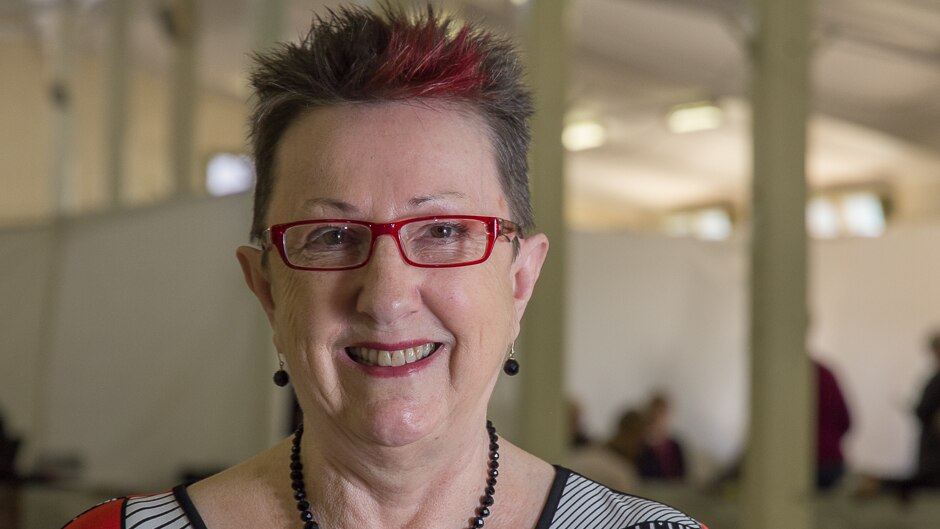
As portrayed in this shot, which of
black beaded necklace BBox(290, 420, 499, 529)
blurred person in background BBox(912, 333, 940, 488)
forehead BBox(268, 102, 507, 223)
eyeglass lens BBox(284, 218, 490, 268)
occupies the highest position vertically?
forehead BBox(268, 102, 507, 223)

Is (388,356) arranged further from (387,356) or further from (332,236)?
(332,236)

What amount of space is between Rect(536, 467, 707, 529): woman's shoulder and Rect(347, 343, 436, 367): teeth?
236 millimetres

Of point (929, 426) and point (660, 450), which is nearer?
point (929, 426)

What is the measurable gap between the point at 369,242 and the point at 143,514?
357mm

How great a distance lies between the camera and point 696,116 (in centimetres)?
1091

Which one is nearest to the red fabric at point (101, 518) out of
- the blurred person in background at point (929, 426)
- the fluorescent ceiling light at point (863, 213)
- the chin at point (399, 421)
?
the chin at point (399, 421)

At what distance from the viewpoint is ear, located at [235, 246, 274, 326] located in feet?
3.32

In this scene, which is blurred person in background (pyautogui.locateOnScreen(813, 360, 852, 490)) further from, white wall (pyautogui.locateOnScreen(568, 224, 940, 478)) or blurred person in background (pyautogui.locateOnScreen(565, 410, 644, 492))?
white wall (pyautogui.locateOnScreen(568, 224, 940, 478))

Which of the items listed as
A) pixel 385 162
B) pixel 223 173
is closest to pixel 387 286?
pixel 385 162

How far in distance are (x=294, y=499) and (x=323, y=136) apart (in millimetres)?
344

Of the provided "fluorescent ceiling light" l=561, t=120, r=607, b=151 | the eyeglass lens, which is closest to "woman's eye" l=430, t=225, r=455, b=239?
the eyeglass lens

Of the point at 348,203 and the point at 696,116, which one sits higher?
the point at 696,116

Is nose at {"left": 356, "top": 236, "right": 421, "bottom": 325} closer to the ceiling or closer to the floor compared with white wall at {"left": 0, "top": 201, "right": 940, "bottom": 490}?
closer to the ceiling

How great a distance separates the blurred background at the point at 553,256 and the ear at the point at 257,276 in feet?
6.51
